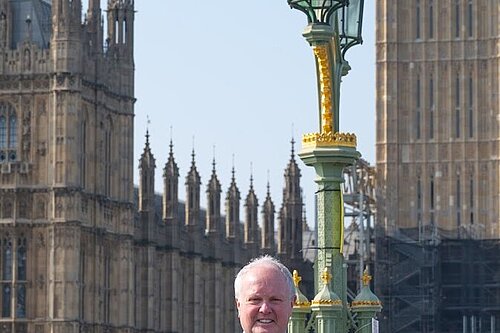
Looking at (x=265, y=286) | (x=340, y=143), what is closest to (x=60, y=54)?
(x=340, y=143)

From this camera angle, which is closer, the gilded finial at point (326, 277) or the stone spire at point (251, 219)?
the gilded finial at point (326, 277)

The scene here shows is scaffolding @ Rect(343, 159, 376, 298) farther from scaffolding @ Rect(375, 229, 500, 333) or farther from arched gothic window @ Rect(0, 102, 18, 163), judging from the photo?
arched gothic window @ Rect(0, 102, 18, 163)

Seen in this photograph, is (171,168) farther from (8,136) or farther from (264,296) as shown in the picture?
(264,296)

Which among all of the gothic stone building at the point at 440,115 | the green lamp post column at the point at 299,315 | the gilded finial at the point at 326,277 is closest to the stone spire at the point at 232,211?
the gothic stone building at the point at 440,115

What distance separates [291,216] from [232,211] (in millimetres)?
6434

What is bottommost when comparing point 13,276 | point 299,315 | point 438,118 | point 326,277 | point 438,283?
point 438,283

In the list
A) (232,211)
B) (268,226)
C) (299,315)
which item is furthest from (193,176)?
(299,315)

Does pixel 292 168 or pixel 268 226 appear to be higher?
pixel 292 168

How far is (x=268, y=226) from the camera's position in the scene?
90.3 m

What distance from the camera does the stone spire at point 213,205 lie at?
271 feet

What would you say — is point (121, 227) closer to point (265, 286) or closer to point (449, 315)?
point (449, 315)

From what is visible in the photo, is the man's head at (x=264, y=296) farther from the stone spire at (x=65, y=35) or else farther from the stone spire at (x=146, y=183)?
the stone spire at (x=146, y=183)

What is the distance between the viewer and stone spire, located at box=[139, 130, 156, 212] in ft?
240

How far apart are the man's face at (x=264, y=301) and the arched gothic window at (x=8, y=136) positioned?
55669 mm
